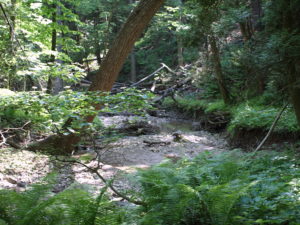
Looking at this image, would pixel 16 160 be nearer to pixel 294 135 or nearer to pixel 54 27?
pixel 54 27

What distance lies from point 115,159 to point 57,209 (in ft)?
19.2

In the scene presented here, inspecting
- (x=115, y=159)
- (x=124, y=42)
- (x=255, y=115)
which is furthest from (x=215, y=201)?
(x=255, y=115)

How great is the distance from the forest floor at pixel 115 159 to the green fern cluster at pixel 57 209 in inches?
21.2

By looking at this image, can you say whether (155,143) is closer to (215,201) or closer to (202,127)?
(202,127)

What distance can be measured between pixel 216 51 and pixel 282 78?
22.2 ft

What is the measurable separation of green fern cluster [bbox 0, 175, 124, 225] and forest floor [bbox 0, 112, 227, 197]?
1.76ft

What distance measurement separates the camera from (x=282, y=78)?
5.50 m

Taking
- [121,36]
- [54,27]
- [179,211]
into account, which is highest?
[54,27]

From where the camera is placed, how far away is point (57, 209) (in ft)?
9.64

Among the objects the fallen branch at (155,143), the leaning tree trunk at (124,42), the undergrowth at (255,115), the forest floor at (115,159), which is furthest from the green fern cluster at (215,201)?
the fallen branch at (155,143)

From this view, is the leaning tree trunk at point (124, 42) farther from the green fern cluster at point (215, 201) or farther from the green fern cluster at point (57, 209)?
the green fern cluster at point (215, 201)

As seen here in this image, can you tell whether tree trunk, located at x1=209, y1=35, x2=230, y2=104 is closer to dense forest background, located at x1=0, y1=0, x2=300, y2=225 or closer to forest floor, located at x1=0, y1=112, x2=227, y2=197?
dense forest background, located at x1=0, y1=0, x2=300, y2=225

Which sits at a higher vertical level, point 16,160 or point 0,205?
point 0,205

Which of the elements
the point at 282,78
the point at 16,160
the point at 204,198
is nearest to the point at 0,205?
the point at 204,198
